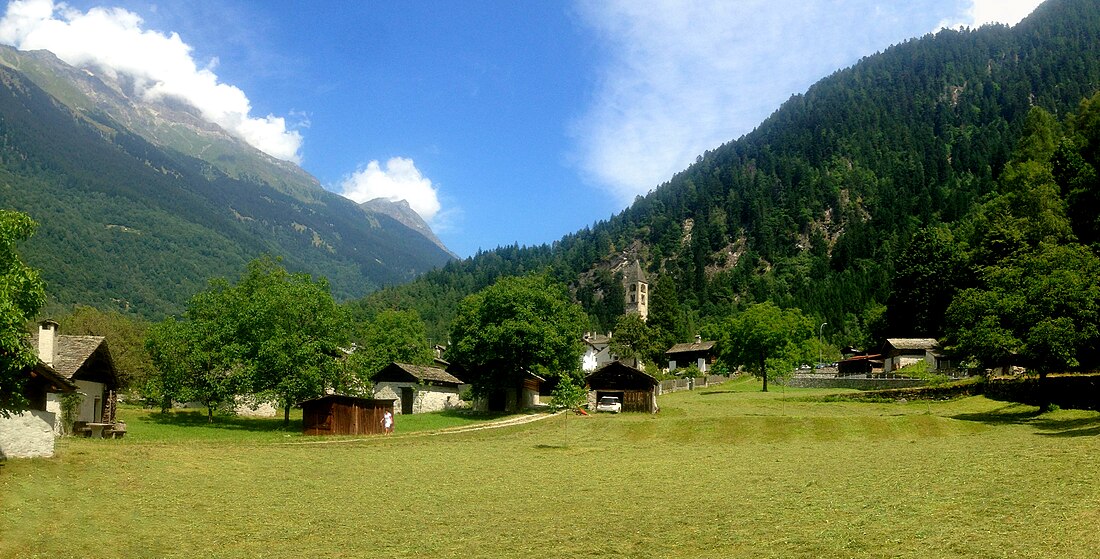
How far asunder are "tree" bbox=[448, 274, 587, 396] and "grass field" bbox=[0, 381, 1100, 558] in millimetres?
25690

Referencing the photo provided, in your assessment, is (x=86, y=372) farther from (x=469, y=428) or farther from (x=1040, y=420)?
(x=1040, y=420)

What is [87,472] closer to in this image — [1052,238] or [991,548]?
[991,548]

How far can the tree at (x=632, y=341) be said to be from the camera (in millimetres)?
125000

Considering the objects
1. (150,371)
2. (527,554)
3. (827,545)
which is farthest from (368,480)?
(150,371)

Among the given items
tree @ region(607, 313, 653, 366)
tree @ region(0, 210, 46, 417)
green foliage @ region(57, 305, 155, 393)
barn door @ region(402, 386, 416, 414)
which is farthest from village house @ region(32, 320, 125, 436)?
tree @ region(607, 313, 653, 366)

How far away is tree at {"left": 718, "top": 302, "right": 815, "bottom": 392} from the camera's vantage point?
84.5 m

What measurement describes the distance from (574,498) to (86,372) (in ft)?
109

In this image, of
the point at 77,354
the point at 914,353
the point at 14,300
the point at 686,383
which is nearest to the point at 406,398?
the point at 77,354

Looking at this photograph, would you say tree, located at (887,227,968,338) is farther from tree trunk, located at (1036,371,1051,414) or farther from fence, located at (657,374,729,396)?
tree trunk, located at (1036,371,1051,414)

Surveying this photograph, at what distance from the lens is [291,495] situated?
2534cm

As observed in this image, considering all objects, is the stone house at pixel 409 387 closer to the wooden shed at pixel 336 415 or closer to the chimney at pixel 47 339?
the wooden shed at pixel 336 415

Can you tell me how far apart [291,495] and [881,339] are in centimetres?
10023

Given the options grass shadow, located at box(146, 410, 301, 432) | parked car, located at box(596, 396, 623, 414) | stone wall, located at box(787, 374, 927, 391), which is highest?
stone wall, located at box(787, 374, 927, 391)

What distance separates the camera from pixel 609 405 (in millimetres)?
65750
